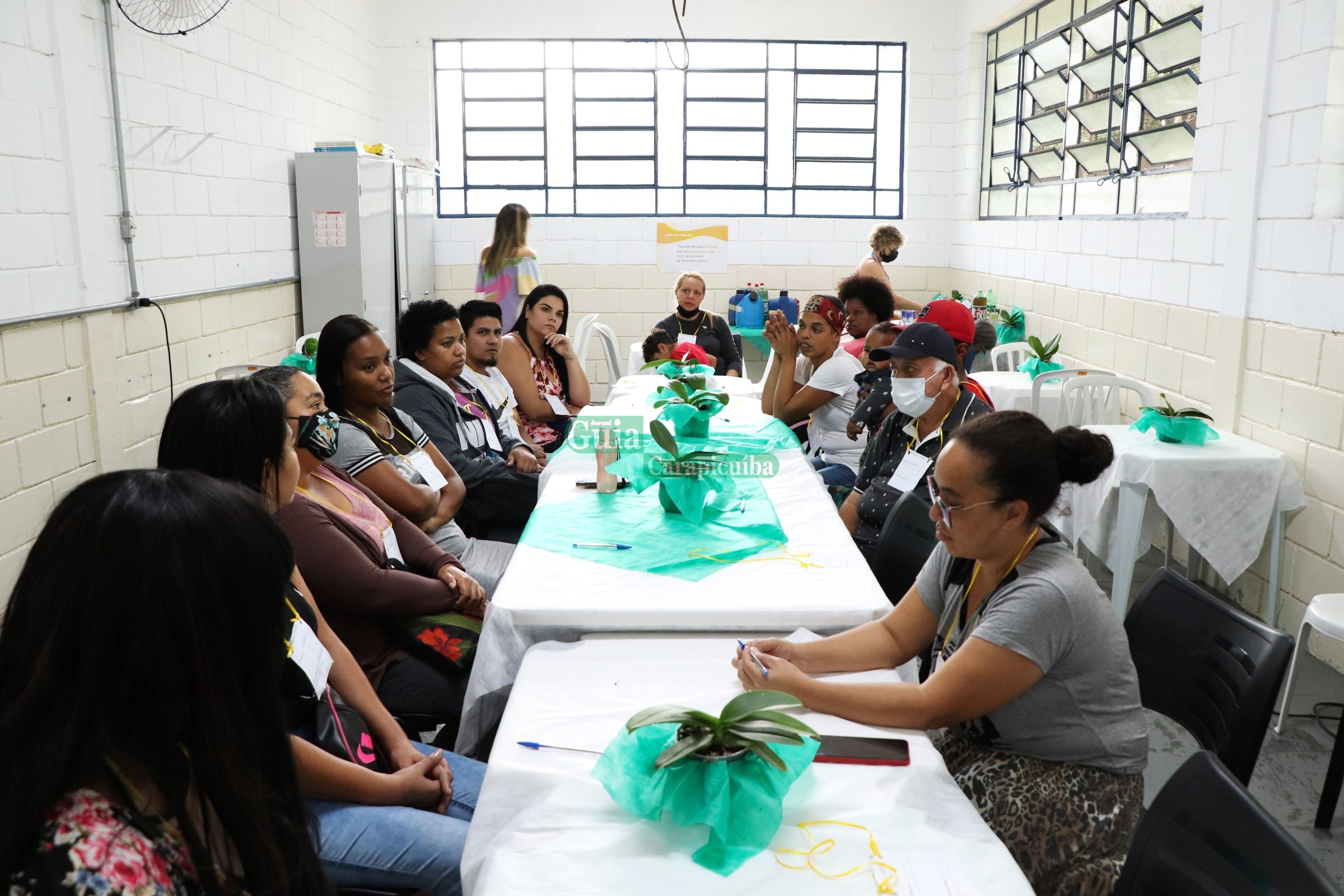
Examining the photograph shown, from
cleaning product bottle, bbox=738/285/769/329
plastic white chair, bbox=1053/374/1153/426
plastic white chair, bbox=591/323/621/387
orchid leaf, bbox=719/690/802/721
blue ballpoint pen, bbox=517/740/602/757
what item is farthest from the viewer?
cleaning product bottle, bbox=738/285/769/329

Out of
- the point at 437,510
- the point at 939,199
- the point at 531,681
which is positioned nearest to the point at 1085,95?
the point at 939,199

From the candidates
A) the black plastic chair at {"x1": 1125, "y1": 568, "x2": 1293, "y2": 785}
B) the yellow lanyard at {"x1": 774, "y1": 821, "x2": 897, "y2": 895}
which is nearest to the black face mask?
the yellow lanyard at {"x1": 774, "y1": 821, "x2": 897, "y2": 895}

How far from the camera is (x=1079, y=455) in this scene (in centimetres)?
167

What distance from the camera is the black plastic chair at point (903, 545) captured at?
2355 mm

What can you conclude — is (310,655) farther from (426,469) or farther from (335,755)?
(426,469)

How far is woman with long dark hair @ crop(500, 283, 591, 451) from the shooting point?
452 cm

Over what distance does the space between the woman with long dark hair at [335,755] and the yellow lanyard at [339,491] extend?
172mm

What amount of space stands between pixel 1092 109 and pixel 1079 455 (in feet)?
15.7

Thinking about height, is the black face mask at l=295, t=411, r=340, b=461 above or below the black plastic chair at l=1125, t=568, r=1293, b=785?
above

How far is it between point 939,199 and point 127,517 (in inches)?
314

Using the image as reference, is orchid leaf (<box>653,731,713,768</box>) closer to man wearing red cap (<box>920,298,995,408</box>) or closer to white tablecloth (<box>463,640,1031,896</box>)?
white tablecloth (<box>463,640,1031,896</box>)

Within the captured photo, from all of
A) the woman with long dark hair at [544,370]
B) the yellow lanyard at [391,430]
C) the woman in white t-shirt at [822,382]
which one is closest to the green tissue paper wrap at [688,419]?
the woman in white t-shirt at [822,382]

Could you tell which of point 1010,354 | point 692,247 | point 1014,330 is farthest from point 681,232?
point 1010,354

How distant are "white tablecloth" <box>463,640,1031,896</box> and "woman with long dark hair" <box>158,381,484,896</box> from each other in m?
0.25
